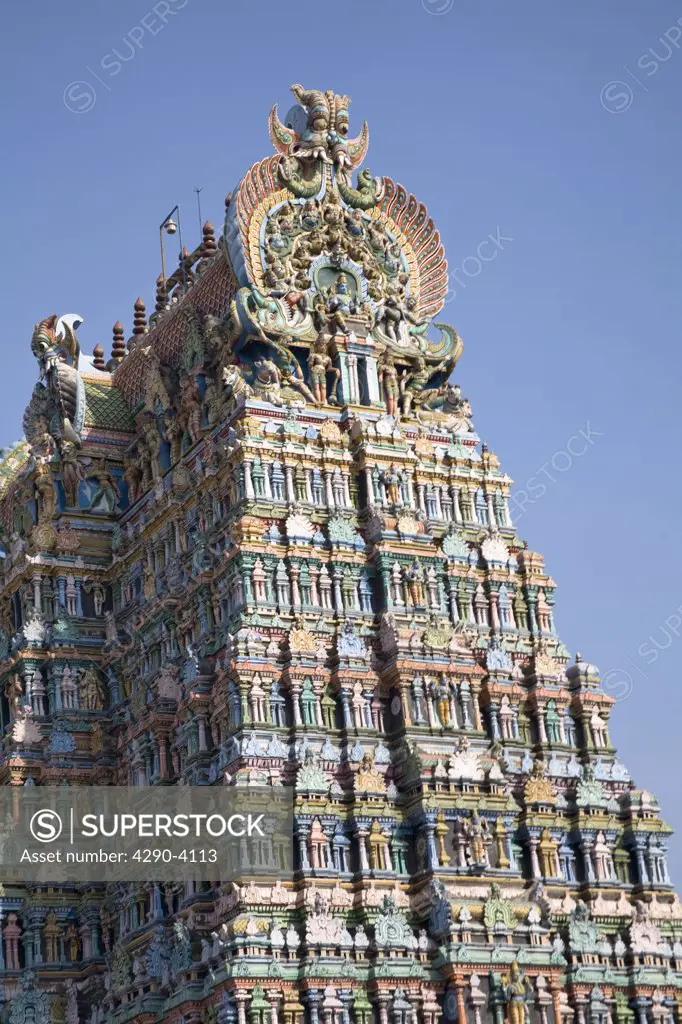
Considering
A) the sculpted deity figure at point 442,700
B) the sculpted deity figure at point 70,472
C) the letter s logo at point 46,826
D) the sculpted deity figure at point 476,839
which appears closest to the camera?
the sculpted deity figure at point 476,839

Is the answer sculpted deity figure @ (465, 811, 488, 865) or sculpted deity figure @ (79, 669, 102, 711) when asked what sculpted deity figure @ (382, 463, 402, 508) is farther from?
sculpted deity figure @ (79, 669, 102, 711)

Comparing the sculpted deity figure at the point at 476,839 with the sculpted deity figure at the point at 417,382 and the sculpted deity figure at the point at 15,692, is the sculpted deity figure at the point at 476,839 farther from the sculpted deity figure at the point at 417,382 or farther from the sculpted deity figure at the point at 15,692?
the sculpted deity figure at the point at 15,692

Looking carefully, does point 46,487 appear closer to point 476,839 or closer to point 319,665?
point 319,665

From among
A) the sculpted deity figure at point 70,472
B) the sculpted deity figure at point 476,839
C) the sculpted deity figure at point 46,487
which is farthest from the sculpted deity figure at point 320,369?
the sculpted deity figure at point 476,839

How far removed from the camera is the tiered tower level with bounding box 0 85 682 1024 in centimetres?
4156

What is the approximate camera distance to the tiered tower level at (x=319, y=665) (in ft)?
136

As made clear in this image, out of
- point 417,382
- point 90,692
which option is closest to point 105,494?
point 90,692

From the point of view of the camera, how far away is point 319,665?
4406cm

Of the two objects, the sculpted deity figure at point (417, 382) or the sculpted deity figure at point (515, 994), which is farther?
the sculpted deity figure at point (417, 382)

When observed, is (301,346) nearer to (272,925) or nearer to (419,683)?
(419,683)

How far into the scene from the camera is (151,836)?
44719 mm

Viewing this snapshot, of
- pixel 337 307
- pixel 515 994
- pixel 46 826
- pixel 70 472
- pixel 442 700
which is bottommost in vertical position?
pixel 515 994

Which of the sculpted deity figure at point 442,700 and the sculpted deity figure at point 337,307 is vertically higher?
the sculpted deity figure at point 337,307

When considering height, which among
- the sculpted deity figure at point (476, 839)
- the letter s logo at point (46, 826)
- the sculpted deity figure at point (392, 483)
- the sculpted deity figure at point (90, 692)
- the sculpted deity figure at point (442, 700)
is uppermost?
the sculpted deity figure at point (392, 483)
